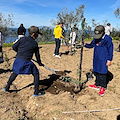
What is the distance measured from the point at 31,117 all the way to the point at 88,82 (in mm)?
2792

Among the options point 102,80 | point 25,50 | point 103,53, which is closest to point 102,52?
point 103,53

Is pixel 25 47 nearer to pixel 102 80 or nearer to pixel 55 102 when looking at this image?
pixel 55 102

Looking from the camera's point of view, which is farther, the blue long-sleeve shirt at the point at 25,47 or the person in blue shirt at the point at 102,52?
the person in blue shirt at the point at 102,52

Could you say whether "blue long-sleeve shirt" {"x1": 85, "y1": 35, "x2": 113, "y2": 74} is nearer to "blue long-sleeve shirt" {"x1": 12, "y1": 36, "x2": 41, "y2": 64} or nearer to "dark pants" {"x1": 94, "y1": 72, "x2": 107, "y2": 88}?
"dark pants" {"x1": 94, "y1": 72, "x2": 107, "y2": 88}

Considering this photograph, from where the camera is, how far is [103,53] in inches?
150

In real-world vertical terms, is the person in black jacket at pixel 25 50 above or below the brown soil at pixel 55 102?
above

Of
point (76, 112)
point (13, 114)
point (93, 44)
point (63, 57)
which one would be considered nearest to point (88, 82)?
point (93, 44)

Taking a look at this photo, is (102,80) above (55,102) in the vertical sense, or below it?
above

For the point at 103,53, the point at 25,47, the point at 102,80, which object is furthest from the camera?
the point at 102,80

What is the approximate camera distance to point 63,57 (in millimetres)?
8617

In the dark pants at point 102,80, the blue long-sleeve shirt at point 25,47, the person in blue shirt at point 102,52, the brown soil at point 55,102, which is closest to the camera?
the brown soil at point 55,102

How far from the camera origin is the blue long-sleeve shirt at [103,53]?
12.1 feet

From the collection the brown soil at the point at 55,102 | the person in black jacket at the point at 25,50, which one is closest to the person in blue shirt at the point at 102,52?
the brown soil at the point at 55,102

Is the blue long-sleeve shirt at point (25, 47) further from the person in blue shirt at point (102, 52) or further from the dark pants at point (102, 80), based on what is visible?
the dark pants at point (102, 80)
